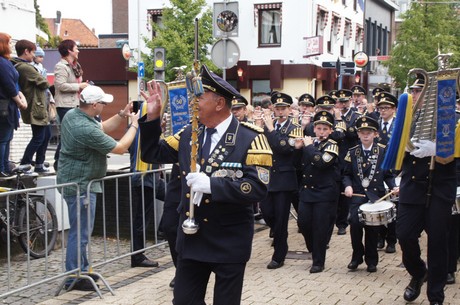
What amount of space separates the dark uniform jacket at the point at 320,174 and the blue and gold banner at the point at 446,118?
91.0 inches

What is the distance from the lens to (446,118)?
21.8ft

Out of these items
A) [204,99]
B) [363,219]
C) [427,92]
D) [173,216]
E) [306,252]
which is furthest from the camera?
[306,252]

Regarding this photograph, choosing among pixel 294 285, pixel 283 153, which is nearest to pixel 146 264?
pixel 294 285

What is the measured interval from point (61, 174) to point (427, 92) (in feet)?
12.5

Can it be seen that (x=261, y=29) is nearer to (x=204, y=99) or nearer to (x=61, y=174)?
(x=61, y=174)

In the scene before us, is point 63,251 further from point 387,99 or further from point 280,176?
point 387,99

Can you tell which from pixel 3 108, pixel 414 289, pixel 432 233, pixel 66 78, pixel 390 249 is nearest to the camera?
pixel 432 233

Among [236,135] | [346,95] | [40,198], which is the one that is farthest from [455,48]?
[236,135]

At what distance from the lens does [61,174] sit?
24.9ft

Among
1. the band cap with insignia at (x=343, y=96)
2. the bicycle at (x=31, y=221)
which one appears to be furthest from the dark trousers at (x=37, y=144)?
the band cap with insignia at (x=343, y=96)

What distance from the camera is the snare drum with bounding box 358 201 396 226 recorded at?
802cm

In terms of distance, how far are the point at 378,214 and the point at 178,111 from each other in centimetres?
251

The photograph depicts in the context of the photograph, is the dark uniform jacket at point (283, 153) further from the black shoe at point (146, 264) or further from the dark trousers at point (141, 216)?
the black shoe at point (146, 264)

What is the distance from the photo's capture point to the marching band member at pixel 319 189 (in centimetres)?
878
